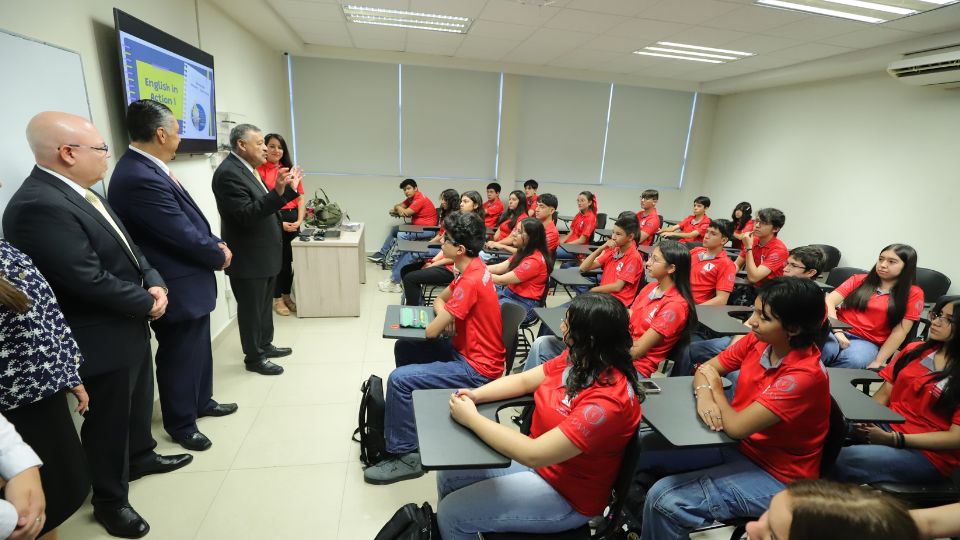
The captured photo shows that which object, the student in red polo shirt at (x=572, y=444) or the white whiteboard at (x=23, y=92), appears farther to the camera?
the white whiteboard at (x=23, y=92)

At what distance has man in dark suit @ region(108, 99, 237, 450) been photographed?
2016 mm

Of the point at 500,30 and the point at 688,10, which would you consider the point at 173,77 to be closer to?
the point at 500,30

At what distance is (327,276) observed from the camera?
4258mm

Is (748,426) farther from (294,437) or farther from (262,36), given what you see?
(262,36)

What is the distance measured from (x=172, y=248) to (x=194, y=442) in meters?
1.07

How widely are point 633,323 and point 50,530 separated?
2.57 meters

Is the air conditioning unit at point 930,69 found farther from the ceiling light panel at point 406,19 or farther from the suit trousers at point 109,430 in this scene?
the suit trousers at point 109,430

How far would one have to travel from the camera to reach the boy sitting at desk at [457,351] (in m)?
2.15

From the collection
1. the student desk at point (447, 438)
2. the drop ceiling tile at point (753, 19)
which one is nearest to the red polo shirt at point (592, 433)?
the student desk at point (447, 438)

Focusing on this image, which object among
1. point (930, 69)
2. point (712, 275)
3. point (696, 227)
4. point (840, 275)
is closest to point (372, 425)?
point (712, 275)

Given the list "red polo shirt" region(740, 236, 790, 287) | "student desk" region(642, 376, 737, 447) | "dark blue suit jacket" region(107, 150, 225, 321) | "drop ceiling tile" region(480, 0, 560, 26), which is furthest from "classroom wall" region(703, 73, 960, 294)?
"dark blue suit jacket" region(107, 150, 225, 321)

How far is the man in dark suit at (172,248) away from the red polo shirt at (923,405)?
3.33 m

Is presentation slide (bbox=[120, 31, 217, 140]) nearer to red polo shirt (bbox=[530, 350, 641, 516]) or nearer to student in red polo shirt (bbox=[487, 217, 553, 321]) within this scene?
student in red polo shirt (bbox=[487, 217, 553, 321])

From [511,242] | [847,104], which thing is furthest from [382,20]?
[847,104]
